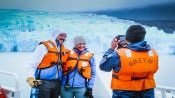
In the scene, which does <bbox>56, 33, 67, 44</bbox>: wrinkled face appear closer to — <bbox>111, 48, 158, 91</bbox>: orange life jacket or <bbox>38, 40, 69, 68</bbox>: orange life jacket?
<bbox>38, 40, 69, 68</bbox>: orange life jacket

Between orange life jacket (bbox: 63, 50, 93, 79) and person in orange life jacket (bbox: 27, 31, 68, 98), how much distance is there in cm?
13

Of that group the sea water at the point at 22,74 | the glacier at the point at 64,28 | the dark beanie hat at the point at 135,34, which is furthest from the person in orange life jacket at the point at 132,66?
the glacier at the point at 64,28

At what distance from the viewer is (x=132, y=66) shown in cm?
230

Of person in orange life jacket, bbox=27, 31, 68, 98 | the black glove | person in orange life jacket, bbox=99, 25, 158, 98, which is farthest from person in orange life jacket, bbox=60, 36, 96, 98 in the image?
person in orange life jacket, bbox=99, 25, 158, 98

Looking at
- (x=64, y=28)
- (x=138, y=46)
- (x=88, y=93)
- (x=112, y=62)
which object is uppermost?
(x=64, y=28)

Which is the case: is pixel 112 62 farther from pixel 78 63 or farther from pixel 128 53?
pixel 78 63

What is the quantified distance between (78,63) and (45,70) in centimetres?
38

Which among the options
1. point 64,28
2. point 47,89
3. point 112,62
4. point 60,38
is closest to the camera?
point 112,62

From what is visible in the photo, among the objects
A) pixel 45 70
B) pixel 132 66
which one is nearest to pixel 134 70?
pixel 132 66

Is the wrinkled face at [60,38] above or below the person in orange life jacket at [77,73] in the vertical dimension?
above

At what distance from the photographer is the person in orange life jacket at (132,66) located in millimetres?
2293

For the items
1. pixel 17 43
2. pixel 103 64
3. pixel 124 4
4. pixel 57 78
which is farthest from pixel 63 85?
pixel 124 4

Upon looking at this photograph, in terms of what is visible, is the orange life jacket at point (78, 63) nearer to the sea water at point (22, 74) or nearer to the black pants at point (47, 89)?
the black pants at point (47, 89)

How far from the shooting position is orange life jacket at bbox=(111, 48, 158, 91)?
229 cm
